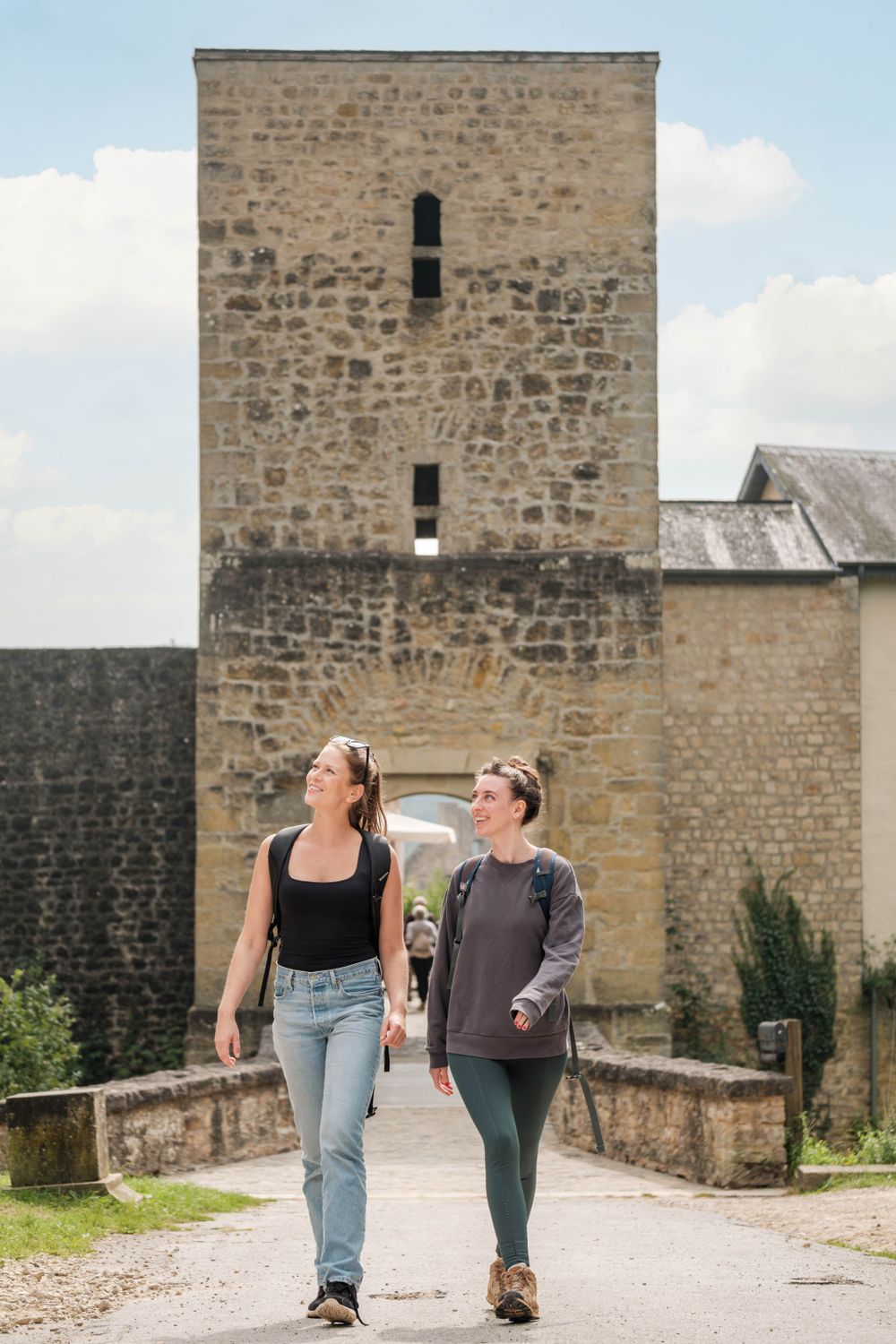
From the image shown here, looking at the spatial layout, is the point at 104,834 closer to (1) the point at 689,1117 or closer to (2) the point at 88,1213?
(1) the point at 689,1117

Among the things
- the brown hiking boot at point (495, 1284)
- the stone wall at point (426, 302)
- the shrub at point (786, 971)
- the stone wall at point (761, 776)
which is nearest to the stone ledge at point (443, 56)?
the stone wall at point (426, 302)

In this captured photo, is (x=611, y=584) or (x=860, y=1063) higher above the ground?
(x=611, y=584)

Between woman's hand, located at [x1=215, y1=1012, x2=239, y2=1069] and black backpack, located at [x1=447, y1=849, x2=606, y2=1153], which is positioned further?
black backpack, located at [x1=447, y1=849, x2=606, y2=1153]

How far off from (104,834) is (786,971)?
6757mm

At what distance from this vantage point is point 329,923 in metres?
4.84

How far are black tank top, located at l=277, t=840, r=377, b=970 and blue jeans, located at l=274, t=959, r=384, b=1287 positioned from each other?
0.03m

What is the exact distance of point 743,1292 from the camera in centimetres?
497

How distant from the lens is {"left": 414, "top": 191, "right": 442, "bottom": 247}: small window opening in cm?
1402

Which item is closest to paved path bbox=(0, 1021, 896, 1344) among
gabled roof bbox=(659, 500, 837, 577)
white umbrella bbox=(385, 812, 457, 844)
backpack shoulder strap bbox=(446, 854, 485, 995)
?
backpack shoulder strap bbox=(446, 854, 485, 995)

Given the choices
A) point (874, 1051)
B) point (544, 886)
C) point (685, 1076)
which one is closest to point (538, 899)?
point (544, 886)

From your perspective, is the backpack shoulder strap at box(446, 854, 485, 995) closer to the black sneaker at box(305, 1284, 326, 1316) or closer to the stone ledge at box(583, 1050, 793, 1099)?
the black sneaker at box(305, 1284, 326, 1316)

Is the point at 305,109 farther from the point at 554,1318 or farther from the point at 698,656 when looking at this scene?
the point at 554,1318

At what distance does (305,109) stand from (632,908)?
24.0 feet

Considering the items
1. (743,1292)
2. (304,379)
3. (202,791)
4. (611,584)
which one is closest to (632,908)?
(611,584)
